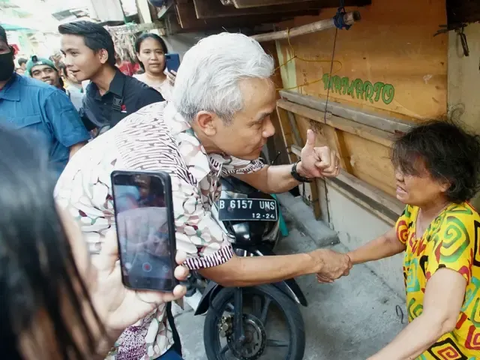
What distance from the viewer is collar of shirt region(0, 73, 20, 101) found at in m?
2.34

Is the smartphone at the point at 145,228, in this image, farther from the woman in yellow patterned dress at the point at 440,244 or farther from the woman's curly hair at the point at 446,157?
the woman's curly hair at the point at 446,157

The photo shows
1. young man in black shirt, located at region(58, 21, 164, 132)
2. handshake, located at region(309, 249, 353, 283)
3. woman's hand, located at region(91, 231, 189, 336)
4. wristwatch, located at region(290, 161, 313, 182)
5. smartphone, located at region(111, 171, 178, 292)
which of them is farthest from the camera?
young man in black shirt, located at region(58, 21, 164, 132)

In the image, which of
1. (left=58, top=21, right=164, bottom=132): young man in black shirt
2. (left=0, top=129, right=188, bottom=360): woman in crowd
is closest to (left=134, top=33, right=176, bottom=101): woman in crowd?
(left=58, top=21, right=164, bottom=132): young man in black shirt

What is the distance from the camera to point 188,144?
50.6 inches

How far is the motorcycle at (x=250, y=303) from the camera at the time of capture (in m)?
2.31

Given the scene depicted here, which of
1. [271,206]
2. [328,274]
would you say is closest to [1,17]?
[271,206]

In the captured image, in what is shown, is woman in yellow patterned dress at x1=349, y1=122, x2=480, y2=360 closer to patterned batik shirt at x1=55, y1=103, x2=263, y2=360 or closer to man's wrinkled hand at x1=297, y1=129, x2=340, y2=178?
man's wrinkled hand at x1=297, y1=129, x2=340, y2=178

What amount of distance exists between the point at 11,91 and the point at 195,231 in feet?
6.22

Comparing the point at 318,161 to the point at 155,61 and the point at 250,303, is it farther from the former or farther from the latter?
the point at 155,61

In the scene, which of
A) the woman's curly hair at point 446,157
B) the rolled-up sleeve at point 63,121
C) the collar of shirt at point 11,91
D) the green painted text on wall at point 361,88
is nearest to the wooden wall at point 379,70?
the green painted text on wall at point 361,88

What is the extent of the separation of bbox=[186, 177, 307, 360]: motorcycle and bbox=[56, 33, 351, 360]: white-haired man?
3.08 feet

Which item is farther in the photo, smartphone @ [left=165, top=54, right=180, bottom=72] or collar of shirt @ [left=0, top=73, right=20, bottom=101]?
smartphone @ [left=165, top=54, right=180, bottom=72]

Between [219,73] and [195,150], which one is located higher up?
[219,73]

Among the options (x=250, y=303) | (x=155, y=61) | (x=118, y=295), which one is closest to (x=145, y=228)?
(x=118, y=295)
